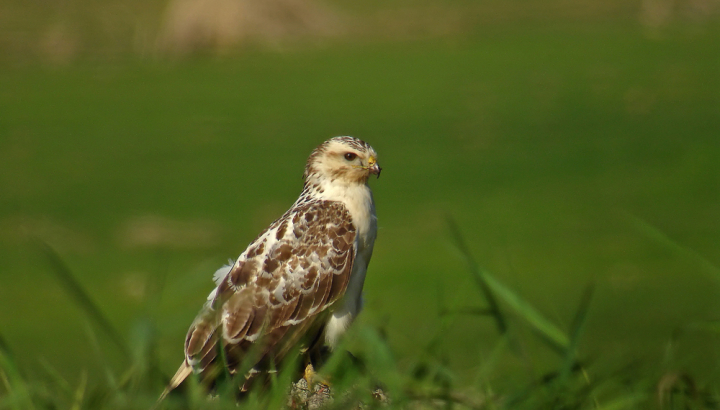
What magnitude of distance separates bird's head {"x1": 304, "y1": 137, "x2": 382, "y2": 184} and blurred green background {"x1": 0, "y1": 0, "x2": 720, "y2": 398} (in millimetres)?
3239

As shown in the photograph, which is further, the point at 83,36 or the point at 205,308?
the point at 83,36

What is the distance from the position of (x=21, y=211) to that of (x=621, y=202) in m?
8.09

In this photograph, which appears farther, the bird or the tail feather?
the bird

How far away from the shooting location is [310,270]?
13.2ft

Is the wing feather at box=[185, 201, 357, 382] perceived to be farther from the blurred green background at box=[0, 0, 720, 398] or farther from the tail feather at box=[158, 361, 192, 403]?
the blurred green background at box=[0, 0, 720, 398]

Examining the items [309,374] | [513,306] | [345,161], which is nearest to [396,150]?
[345,161]

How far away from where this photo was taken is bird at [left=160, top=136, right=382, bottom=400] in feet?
12.6

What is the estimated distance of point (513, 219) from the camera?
13.7 metres

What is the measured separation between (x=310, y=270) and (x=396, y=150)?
12212mm

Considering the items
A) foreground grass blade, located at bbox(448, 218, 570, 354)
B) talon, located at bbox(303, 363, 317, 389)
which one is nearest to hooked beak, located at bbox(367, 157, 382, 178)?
talon, located at bbox(303, 363, 317, 389)

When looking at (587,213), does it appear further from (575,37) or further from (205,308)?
(205,308)

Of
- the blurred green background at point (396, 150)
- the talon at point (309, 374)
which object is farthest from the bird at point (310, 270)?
the blurred green background at point (396, 150)

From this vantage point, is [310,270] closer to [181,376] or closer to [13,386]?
[181,376]

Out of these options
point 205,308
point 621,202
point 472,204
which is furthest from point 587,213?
point 205,308
